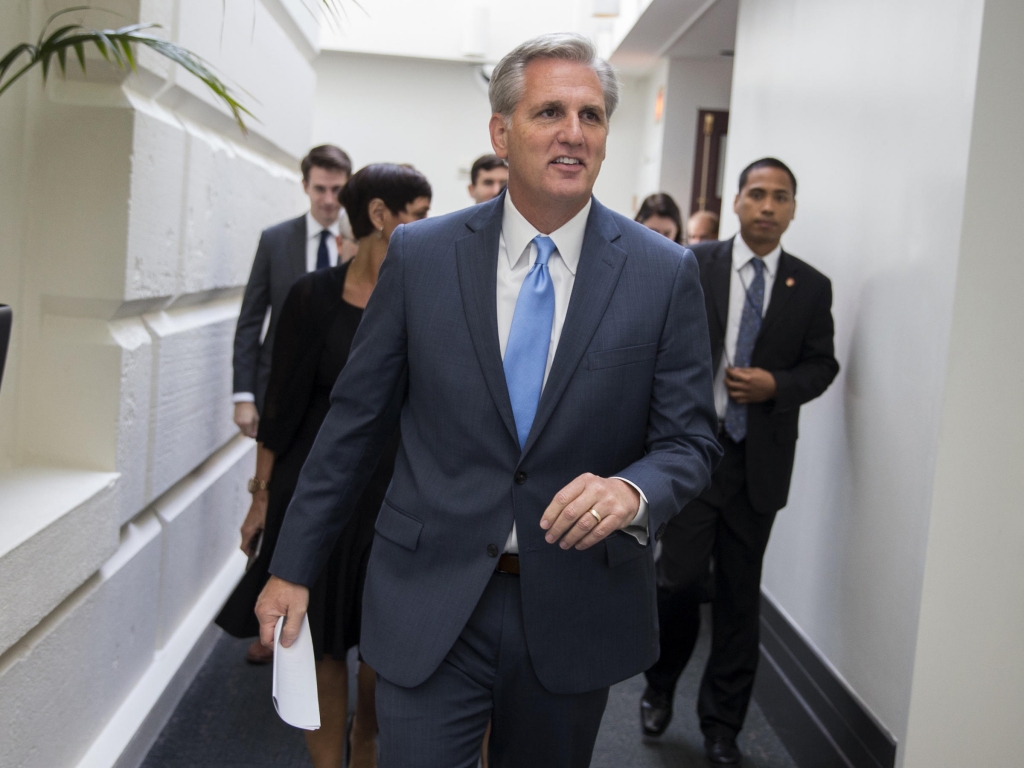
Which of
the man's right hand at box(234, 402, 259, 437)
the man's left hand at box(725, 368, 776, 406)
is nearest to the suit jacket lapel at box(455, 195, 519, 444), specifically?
the man's left hand at box(725, 368, 776, 406)

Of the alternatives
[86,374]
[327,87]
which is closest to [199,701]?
[86,374]

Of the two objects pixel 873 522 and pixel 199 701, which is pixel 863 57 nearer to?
pixel 873 522

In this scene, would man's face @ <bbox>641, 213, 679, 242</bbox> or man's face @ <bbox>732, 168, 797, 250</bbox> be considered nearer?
man's face @ <bbox>732, 168, 797, 250</bbox>

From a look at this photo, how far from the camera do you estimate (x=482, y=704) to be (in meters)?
1.85

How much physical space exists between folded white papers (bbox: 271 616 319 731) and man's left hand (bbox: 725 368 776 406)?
1845mm

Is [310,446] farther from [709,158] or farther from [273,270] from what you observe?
[709,158]

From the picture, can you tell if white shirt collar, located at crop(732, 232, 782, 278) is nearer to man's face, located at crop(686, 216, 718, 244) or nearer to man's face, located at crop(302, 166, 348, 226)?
man's face, located at crop(302, 166, 348, 226)

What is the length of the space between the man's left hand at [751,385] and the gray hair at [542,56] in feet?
5.01

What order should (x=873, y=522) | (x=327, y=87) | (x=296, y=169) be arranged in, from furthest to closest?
(x=327, y=87) → (x=296, y=169) → (x=873, y=522)

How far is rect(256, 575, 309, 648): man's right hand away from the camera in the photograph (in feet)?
5.85

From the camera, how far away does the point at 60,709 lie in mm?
2422

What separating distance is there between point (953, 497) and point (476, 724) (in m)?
1.53

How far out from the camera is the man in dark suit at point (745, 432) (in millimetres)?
3338

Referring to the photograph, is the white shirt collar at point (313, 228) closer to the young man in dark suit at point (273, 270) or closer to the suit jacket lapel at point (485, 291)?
the young man in dark suit at point (273, 270)
